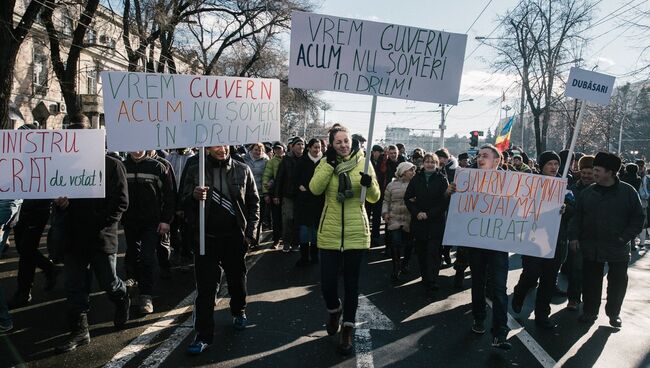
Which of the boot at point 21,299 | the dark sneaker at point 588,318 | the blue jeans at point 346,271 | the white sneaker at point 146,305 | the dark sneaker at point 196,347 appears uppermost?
the blue jeans at point 346,271

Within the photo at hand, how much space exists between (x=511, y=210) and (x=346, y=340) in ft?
6.98

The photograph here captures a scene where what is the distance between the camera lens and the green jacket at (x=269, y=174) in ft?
30.0

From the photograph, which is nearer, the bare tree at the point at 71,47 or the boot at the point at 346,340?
the boot at the point at 346,340

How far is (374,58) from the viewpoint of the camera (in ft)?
16.3

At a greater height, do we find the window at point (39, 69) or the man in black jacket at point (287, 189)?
the window at point (39, 69)

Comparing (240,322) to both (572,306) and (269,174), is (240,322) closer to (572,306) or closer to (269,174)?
(572,306)

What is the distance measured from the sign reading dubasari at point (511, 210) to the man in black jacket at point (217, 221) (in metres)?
2.05

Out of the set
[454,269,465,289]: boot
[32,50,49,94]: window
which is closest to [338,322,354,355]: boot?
[454,269,465,289]: boot

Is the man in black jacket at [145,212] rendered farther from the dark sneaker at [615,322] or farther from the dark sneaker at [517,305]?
the dark sneaker at [615,322]

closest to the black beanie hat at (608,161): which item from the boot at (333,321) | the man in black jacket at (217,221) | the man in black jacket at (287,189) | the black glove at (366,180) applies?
the black glove at (366,180)

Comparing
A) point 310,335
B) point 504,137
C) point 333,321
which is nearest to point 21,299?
point 310,335

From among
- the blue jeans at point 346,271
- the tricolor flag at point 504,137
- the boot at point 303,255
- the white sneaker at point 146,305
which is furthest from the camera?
the tricolor flag at point 504,137

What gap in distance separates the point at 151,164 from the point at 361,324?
9.35 feet

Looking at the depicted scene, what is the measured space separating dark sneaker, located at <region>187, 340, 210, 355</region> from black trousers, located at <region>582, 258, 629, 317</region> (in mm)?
4248
